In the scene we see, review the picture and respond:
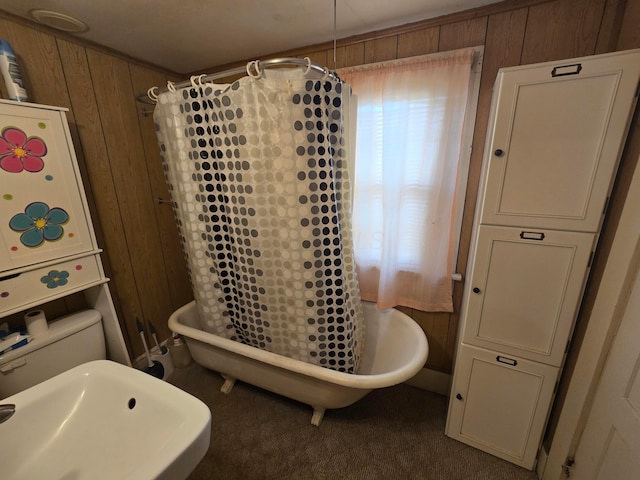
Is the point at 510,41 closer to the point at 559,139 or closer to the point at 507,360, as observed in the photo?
the point at 559,139

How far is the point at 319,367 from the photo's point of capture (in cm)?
131

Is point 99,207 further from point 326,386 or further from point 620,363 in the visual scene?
point 620,363

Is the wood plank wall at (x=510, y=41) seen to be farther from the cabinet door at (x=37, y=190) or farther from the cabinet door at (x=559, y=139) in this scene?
the cabinet door at (x=37, y=190)

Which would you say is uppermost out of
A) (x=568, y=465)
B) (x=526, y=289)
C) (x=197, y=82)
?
(x=197, y=82)

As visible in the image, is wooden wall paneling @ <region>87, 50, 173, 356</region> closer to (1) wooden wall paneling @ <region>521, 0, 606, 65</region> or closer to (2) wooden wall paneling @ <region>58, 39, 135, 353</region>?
(2) wooden wall paneling @ <region>58, 39, 135, 353</region>

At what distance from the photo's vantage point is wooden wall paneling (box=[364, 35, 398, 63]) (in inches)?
58.1

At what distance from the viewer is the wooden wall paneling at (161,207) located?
1879 millimetres

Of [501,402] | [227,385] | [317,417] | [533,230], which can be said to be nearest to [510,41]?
[533,230]

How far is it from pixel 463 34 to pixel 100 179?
2272 millimetres

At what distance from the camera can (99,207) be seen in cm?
170

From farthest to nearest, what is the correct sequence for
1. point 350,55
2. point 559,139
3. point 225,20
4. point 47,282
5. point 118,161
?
point 118,161, point 350,55, point 225,20, point 47,282, point 559,139

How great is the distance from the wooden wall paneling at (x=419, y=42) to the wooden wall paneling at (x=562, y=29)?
40 centimetres

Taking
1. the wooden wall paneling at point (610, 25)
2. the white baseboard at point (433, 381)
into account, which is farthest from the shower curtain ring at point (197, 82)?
the white baseboard at point (433, 381)

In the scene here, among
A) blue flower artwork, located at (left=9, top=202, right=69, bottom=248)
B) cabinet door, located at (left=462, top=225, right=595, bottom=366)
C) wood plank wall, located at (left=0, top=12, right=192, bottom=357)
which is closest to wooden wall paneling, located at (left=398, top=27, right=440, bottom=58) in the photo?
cabinet door, located at (left=462, top=225, right=595, bottom=366)
